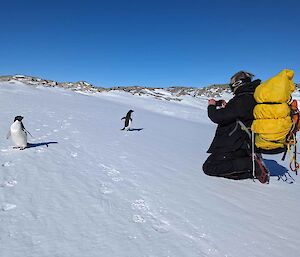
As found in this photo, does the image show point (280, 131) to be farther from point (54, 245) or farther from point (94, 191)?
point (54, 245)

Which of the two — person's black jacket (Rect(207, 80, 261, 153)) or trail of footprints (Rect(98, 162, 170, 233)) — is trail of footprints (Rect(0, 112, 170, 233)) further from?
person's black jacket (Rect(207, 80, 261, 153))

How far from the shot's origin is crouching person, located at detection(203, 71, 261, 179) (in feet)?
13.6

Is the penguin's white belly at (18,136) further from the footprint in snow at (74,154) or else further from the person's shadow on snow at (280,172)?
the person's shadow on snow at (280,172)

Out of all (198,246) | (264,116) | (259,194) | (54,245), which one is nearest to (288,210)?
(259,194)

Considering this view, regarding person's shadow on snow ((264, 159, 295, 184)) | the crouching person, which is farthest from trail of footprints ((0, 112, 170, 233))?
person's shadow on snow ((264, 159, 295, 184))

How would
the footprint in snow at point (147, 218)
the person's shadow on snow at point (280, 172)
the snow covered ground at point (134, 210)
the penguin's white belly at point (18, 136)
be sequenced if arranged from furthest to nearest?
the penguin's white belly at point (18, 136) → the person's shadow on snow at point (280, 172) → the footprint in snow at point (147, 218) → the snow covered ground at point (134, 210)

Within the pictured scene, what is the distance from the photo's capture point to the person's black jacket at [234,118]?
4125 millimetres

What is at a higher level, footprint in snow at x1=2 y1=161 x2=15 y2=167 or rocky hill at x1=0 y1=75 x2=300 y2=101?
rocky hill at x1=0 y1=75 x2=300 y2=101

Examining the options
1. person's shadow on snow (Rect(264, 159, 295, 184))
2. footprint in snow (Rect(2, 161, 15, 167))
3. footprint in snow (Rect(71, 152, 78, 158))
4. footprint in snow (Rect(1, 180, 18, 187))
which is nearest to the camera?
footprint in snow (Rect(1, 180, 18, 187))

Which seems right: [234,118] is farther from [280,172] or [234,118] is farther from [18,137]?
[18,137]

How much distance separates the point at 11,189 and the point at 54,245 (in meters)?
1.44

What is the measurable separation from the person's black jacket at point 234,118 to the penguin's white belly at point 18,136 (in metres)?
3.38

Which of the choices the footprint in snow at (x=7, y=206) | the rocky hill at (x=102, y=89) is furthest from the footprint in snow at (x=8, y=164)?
the rocky hill at (x=102, y=89)

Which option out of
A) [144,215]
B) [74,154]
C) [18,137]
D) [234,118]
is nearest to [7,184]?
[144,215]
